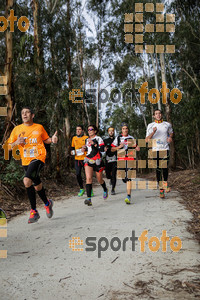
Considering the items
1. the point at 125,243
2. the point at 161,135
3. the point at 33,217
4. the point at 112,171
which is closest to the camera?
the point at 125,243

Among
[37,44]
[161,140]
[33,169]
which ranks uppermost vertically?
[37,44]

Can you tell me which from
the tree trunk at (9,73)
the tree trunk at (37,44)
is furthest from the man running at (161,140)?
the tree trunk at (37,44)

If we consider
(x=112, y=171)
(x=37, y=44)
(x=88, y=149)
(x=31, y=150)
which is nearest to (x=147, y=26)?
(x=37, y=44)

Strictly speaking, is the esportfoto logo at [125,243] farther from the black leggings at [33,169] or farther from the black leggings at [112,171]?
the black leggings at [112,171]

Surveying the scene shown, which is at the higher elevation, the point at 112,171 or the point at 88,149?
the point at 88,149

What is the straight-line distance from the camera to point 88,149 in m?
6.82

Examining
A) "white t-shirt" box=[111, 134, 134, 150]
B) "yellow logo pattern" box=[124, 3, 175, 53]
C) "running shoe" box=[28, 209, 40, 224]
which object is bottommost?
"running shoe" box=[28, 209, 40, 224]

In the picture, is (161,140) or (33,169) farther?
(161,140)

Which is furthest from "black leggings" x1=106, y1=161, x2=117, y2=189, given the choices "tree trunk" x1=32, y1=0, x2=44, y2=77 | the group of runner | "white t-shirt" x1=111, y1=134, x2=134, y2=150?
"tree trunk" x1=32, y1=0, x2=44, y2=77

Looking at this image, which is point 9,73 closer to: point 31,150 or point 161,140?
point 31,150

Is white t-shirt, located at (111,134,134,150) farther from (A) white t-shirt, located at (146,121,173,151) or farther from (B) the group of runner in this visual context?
→ (A) white t-shirt, located at (146,121,173,151)

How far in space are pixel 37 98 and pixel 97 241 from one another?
726 cm

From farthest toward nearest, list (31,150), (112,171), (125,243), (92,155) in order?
(112,171) → (92,155) → (31,150) → (125,243)

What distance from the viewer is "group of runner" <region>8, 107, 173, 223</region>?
5.02 meters
